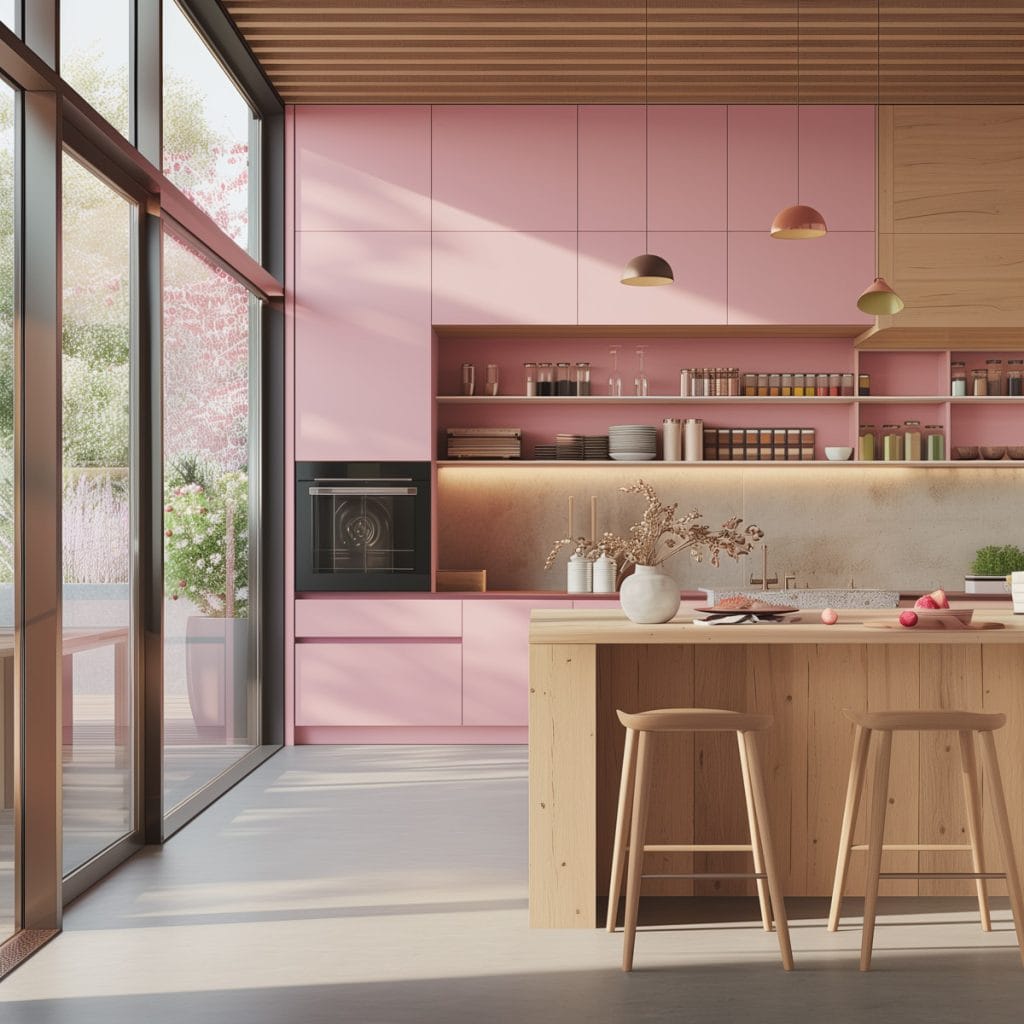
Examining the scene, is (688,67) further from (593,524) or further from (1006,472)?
(1006,472)

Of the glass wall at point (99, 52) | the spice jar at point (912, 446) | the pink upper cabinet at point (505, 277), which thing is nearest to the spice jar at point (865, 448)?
the spice jar at point (912, 446)

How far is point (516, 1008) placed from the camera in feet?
9.14

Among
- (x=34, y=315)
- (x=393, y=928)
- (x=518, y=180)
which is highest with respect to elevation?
(x=518, y=180)

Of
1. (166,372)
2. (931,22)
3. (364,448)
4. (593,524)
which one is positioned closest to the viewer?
(166,372)

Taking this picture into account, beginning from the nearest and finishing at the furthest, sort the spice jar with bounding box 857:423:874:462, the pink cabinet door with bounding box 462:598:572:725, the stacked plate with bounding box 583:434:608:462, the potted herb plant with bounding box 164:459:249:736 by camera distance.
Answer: the potted herb plant with bounding box 164:459:249:736, the pink cabinet door with bounding box 462:598:572:725, the spice jar with bounding box 857:423:874:462, the stacked plate with bounding box 583:434:608:462

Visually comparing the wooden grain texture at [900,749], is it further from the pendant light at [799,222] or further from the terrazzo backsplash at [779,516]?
the terrazzo backsplash at [779,516]

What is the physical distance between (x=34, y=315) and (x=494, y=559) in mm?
3852

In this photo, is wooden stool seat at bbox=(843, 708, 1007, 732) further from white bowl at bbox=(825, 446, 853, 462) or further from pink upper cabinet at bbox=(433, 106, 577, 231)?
pink upper cabinet at bbox=(433, 106, 577, 231)

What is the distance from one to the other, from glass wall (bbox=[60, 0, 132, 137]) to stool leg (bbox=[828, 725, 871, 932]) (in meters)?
3.14

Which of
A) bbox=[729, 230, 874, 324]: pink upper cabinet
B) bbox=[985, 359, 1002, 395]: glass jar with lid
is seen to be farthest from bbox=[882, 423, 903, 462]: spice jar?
bbox=[729, 230, 874, 324]: pink upper cabinet

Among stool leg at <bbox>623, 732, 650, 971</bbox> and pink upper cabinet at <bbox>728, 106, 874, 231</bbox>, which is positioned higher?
pink upper cabinet at <bbox>728, 106, 874, 231</bbox>

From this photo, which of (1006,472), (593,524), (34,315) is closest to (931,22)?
(1006,472)

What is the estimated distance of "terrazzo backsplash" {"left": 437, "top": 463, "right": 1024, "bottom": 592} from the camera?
6785 mm

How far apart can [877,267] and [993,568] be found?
181 centimetres
